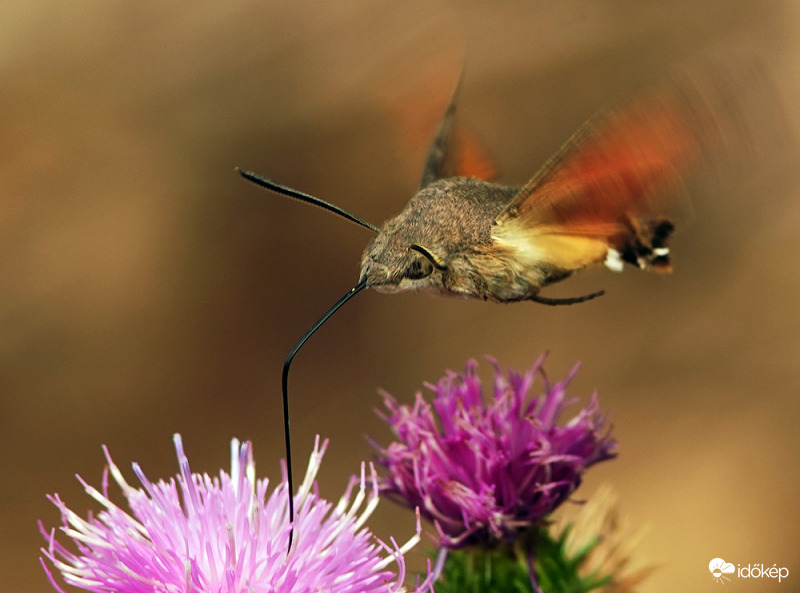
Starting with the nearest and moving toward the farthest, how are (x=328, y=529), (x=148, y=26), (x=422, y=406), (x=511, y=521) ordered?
(x=328, y=529), (x=511, y=521), (x=422, y=406), (x=148, y=26)

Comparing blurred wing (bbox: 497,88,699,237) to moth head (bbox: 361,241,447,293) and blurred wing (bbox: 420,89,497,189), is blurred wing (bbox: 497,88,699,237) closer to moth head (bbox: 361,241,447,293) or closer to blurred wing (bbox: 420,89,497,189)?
moth head (bbox: 361,241,447,293)

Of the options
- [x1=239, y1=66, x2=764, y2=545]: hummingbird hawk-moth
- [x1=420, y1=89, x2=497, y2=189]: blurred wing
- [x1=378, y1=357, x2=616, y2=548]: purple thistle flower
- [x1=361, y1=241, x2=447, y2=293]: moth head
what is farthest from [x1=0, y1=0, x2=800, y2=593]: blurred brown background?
[x1=361, y1=241, x2=447, y2=293]: moth head

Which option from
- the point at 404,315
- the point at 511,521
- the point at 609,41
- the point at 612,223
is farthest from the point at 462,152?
the point at 609,41

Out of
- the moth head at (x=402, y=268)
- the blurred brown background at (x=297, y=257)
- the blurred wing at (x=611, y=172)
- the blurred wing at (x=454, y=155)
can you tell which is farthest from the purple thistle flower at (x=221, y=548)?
the blurred brown background at (x=297, y=257)

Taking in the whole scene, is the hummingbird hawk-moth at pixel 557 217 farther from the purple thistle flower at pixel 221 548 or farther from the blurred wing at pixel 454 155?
the blurred wing at pixel 454 155

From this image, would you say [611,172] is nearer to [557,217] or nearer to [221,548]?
[557,217]

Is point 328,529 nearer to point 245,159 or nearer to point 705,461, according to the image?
point 705,461
